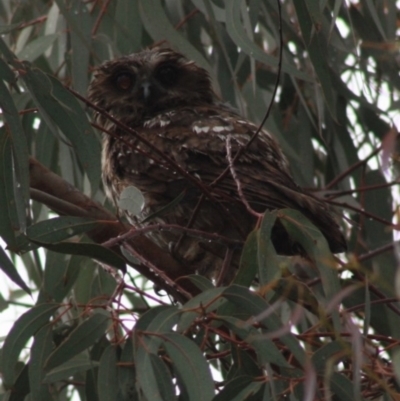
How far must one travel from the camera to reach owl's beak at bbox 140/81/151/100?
359 cm

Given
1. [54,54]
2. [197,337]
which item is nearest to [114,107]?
[54,54]

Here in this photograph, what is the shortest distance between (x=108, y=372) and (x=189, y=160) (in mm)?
1081

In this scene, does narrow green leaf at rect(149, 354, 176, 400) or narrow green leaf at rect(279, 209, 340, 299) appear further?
narrow green leaf at rect(279, 209, 340, 299)

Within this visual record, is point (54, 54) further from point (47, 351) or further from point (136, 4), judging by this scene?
point (47, 351)

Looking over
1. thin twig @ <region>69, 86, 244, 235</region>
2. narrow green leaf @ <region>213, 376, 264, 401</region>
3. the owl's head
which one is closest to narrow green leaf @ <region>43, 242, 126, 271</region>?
thin twig @ <region>69, 86, 244, 235</region>

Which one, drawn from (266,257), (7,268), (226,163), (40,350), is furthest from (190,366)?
(226,163)

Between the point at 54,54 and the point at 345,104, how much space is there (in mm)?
1090

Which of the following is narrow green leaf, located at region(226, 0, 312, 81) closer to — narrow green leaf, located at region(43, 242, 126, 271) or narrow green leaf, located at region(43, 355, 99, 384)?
narrow green leaf, located at region(43, 242, 126, 271)

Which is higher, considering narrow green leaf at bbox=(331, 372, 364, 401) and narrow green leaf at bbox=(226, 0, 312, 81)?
narrow green leaf at bbox=(226, 0, 312, 81)

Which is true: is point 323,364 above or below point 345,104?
below

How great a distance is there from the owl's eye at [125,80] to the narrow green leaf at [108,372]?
1840 millimetres

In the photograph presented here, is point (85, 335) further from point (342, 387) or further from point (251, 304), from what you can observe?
point (342, 387)

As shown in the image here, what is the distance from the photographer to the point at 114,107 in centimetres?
370

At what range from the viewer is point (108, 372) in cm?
203
